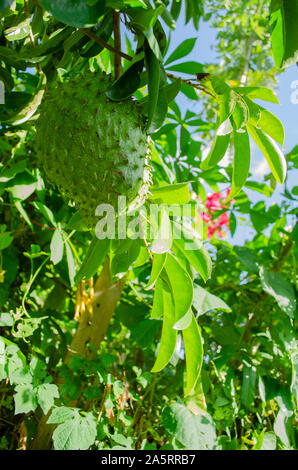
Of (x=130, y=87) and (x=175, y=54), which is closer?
(x=130, y=87)

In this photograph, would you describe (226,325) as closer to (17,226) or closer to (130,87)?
(17,226)

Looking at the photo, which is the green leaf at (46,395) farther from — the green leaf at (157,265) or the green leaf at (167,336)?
the green leaf at (157,265)

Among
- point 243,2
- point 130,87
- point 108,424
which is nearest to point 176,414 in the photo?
point 108,424

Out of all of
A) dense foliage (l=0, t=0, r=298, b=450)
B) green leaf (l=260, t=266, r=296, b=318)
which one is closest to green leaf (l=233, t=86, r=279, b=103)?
dense foliage (l=0, t=0, r=298, b=450)

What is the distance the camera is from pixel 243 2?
6.61 ft

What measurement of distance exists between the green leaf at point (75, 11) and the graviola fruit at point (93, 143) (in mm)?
129

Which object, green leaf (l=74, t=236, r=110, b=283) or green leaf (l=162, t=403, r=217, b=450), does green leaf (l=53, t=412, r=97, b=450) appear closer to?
green leaf (l=162, t=403, r=217, b=450)

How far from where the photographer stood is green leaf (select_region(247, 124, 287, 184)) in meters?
0.65

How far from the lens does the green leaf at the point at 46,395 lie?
2.82ft

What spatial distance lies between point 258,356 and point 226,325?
5.5 inches

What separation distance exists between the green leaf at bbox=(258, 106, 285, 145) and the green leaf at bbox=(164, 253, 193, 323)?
0.82 ft

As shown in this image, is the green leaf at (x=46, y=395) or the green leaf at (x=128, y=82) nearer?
the green leaf at (x=128, y=82)

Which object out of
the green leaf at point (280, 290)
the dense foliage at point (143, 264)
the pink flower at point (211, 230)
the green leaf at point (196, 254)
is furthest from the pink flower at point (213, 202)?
the green leaf at point (196, 254)
